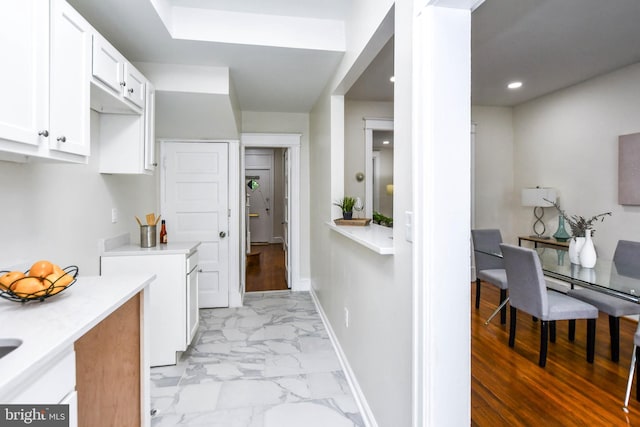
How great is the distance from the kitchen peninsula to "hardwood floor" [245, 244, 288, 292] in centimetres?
314

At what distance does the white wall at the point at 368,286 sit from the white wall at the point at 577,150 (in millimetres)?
2932

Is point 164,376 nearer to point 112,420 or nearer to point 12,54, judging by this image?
point 112,420

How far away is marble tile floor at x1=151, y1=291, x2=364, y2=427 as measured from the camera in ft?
6.45

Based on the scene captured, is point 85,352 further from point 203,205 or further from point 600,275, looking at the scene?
point 600,275

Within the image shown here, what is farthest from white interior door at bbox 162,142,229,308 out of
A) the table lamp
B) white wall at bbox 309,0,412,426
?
the table lamp

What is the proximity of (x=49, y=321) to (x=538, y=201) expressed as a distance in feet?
16.1

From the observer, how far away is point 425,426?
47.1 inches

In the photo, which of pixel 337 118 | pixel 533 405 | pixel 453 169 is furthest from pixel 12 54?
pixel 533 405

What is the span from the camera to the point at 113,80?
189 cm

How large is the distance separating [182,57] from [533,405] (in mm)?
3434

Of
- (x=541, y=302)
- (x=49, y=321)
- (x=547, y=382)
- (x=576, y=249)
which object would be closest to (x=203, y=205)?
(x=49, y=321)

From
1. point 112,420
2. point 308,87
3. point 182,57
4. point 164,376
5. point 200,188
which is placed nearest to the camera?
point 112,420

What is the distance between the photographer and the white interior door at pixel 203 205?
12.5 feet

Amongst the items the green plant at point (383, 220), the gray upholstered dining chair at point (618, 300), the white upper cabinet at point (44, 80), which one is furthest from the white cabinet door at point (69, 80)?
the gray upholstered dining chair at point (618, 300)
